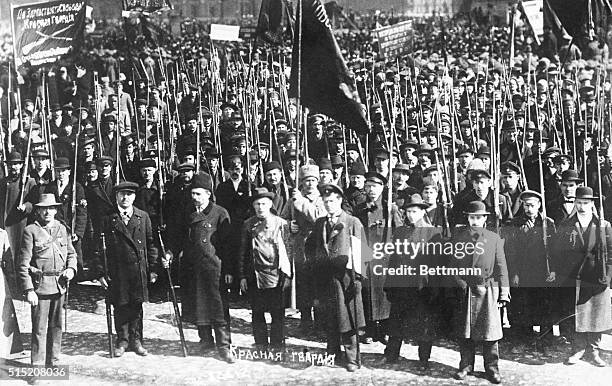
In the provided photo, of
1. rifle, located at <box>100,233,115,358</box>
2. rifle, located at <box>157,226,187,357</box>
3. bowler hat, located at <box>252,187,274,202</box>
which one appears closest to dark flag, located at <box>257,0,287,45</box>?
bowler hat, located at <box>252,187,274,202</box>

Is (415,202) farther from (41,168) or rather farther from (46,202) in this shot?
(41,168)

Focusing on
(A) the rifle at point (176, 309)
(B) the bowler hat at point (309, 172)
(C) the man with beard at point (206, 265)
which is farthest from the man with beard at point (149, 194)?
(B) the bowler hat at point (309, 172)

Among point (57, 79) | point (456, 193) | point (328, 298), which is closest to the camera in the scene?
point (328, 298)

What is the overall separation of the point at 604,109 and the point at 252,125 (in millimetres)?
4102

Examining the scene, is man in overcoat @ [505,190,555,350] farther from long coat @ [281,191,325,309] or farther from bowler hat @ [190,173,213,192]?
bowler hat @ [190,173,213,192]

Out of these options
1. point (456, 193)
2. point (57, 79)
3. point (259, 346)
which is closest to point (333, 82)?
point (456, 193)

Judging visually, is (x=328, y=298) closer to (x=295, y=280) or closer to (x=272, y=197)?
(x=295, y=280)

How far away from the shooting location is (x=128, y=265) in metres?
5.99

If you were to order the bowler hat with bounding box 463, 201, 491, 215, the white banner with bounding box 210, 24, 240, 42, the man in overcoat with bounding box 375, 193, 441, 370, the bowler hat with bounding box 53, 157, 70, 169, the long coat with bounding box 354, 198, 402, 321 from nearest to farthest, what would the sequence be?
the bowler hat with bounding box 463, 201, 491, 215, the man in overcoat with bounding box 375, 193, 441, 370, the long coat with bounding box 354, 198, 402, 321, the bowler hat with bounding box 53, 157, 70, 169, the white banner with bounding box 210, 24, 240, 42

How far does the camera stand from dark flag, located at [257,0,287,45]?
306 inches

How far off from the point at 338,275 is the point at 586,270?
201 cm

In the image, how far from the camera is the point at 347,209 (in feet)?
19.8

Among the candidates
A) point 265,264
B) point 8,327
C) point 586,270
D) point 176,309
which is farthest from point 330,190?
point 8,327

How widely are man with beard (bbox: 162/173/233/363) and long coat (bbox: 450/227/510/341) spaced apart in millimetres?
1935
